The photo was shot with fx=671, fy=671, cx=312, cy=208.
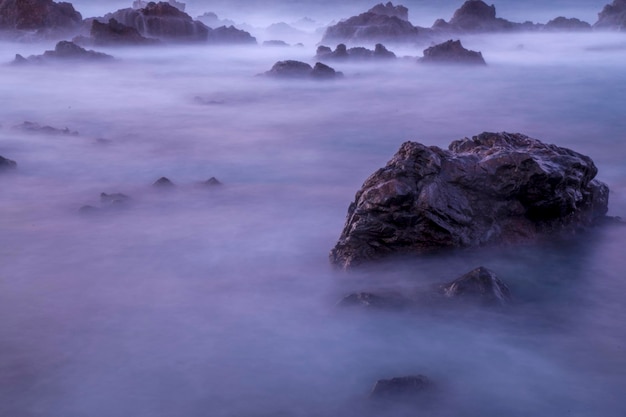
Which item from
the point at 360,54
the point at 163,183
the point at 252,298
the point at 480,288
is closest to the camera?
the point at 480,288

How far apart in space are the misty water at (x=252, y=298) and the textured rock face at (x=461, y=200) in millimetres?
197

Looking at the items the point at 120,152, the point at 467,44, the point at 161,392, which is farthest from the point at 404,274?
the point at 467,44

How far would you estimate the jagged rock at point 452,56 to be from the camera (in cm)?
2409

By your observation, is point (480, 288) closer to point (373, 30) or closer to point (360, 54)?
point (360, 54)

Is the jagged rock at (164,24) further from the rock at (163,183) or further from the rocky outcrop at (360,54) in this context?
the rock at (163,183)

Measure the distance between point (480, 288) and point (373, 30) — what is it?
105 feet

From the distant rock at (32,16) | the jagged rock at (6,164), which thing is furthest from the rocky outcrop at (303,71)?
the distant rock at (32,16)

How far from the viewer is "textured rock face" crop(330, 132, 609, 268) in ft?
18.8

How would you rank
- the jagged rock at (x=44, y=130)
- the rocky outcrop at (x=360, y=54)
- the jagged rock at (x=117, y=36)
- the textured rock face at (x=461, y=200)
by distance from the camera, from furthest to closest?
the jagged rock at (x=117, y=36) → the rocky outcrop at (x=360, y=54) → the jagged rock at (x=44, y=130) → the textured rock face at (x=461, y=200)

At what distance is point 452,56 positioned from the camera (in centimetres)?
2434

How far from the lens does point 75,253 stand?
641 centimetres

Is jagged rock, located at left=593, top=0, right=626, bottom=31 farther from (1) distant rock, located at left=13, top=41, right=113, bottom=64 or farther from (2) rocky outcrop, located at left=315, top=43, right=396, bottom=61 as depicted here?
(1) distant rock, located at left=13, top=41, right=113, bottom=64

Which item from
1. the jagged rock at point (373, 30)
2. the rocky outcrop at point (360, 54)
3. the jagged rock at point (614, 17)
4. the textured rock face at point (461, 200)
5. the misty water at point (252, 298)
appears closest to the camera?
the misty water at point (252, 298)

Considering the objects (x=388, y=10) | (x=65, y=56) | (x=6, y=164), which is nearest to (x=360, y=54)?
(x=65, y=56)
